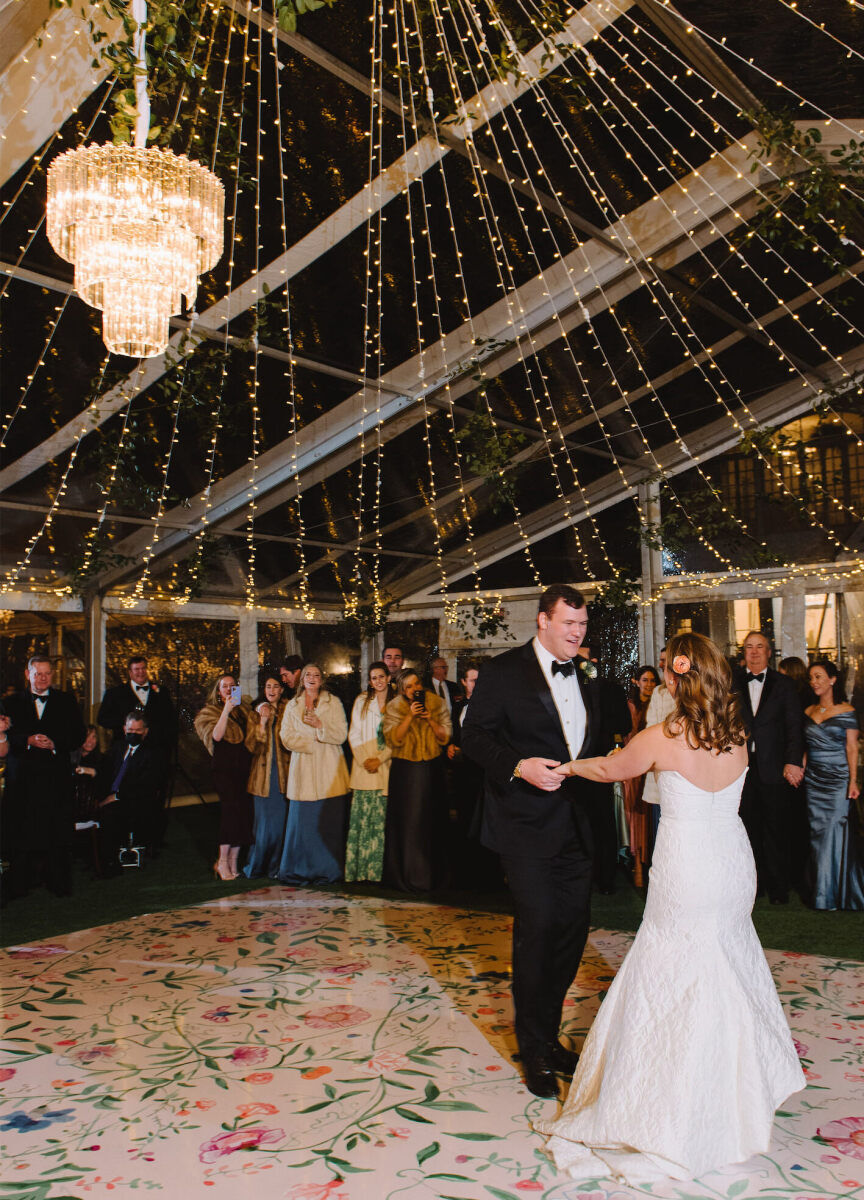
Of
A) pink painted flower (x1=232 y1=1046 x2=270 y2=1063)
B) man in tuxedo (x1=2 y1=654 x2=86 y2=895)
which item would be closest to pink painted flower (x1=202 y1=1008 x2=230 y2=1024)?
pink painted flower (x1=232 y1=1046 x2=270 y2=1063)

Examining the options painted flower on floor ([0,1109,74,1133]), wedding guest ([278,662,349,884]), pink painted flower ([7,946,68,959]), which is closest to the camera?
painted flower on floor ([0,1109,74,1133])

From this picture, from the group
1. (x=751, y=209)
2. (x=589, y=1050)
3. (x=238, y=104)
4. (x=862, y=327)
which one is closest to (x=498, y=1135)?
(x=589, y=1050)

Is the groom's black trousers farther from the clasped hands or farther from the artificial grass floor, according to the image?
the artificial grass floor

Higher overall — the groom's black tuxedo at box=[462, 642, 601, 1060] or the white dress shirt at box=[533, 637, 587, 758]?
the white dress shirt at box=[533, 637, 587, 758]

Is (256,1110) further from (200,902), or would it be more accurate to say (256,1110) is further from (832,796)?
(832,796)

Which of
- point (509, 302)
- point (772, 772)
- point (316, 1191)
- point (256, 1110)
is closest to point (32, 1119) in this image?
point (256, 1110)

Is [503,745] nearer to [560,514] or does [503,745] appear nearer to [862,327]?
[862,327]

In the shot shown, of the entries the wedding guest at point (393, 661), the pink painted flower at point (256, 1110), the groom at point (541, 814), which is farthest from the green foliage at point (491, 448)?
the pink painted flower at point (256, 1110)

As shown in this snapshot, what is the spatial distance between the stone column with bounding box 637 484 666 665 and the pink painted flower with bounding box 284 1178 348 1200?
7.73 meters

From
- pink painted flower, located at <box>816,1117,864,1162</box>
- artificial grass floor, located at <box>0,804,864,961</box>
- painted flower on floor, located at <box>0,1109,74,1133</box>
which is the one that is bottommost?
artificial grass floor, located at <box>0,804,864,961</box>

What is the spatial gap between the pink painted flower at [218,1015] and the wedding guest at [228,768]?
2779 mm

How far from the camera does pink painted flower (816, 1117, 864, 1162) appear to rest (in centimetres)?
244

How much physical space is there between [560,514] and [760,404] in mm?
2313

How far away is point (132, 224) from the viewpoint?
366 cm
